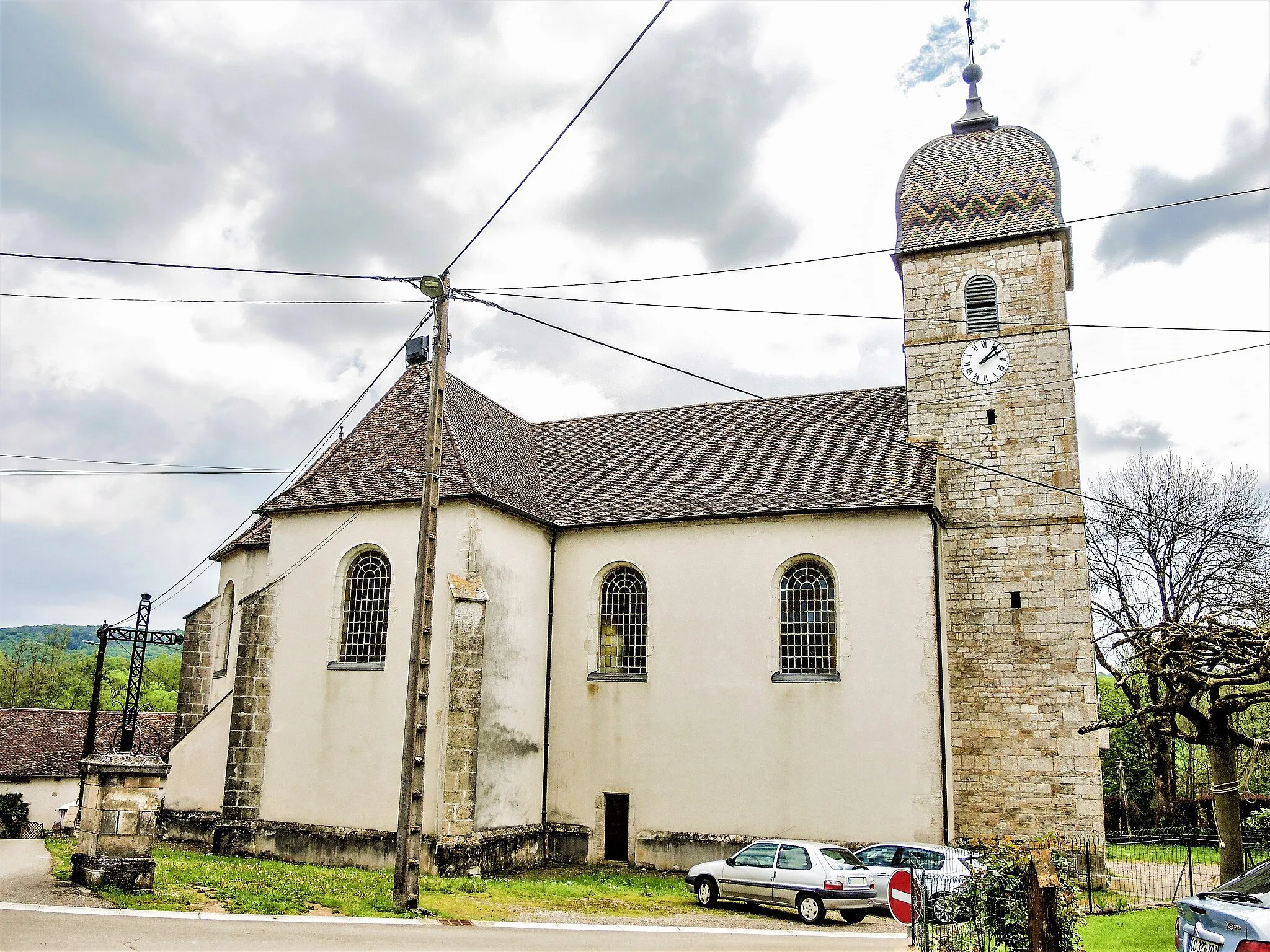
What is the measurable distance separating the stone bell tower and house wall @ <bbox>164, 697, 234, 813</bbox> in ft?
55.1

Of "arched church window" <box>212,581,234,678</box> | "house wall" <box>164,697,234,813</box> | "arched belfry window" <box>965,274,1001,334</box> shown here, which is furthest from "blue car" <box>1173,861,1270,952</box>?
"arched church window" <box>212,581,234,678</box>

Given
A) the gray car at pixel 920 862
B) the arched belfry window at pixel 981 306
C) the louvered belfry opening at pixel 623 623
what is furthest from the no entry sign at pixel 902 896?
the arched belfry window at pixel 981 306

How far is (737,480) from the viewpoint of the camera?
2305 centimetres

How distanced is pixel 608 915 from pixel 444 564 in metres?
8.15

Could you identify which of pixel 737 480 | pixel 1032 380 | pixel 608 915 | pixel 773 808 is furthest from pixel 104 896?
pixel 1032 380

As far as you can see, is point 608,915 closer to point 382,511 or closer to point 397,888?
point 397,888

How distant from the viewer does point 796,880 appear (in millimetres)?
16016

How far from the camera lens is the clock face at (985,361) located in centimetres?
2286

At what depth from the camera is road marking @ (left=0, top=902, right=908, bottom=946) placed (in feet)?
39.8

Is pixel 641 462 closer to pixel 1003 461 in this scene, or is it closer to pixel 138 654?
pixel 1003 461

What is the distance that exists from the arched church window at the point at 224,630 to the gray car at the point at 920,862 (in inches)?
677

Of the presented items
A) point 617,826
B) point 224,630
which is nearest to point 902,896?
point 617,826

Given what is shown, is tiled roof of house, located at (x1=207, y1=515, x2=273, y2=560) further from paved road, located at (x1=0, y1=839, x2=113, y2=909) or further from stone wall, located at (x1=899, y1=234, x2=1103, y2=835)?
stone wall, located at (x1=899, y1=234, x2=1103, y2=835)

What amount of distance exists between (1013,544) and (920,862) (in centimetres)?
815
